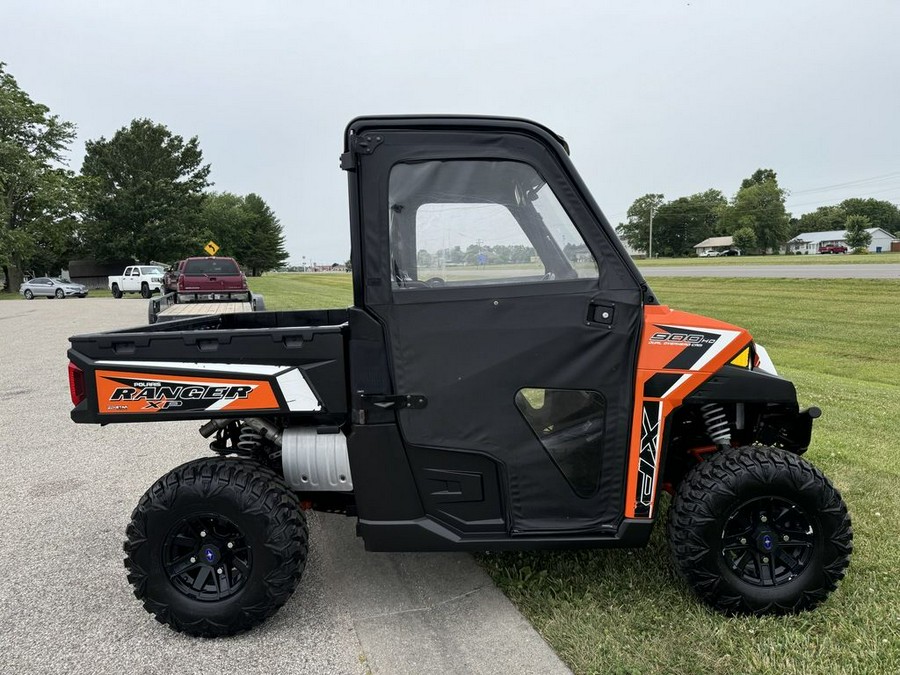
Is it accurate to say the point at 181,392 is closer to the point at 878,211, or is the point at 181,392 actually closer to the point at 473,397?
the point at 473,397

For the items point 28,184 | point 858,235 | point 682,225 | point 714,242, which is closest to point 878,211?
point 714,242

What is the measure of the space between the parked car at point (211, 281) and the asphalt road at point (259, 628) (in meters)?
12.3

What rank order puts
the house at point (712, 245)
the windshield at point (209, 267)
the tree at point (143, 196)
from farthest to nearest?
the house at point (712, 245), the tree at point (143, 196), the windshield at point (209, 267)

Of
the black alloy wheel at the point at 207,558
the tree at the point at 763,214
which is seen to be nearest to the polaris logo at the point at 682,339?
the black alloy wheel at the point at 207,558

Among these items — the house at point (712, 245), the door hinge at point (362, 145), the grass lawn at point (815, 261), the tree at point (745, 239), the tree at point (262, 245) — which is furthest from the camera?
the house at point (712, 245)

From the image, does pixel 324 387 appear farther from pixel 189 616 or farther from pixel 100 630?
pixel 100 630

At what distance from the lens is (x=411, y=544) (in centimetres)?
266

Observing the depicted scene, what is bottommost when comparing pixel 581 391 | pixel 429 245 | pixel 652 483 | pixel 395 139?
pixel 652 483

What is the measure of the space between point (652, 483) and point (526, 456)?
0.55 metres

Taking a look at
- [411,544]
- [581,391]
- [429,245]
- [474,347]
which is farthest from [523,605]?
[429,245]

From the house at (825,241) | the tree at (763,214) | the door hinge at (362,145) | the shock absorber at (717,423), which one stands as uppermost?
the tree at (763,214)

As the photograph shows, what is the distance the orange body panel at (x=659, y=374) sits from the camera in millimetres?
2564

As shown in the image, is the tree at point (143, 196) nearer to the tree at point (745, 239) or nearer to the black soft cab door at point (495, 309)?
the black soft cab door at point (495, 309)

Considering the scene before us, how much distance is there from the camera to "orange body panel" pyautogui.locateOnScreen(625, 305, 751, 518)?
256cm
